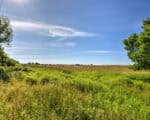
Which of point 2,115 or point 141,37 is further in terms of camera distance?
point 141,37

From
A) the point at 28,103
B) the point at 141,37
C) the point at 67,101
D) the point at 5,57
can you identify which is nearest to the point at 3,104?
the point at 28,103

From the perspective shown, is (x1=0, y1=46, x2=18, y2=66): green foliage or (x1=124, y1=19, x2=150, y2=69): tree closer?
(x1=124, y1=19, x2=150, y2=69): tree

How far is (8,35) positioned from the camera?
39.6 m

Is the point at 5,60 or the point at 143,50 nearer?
the point at 143,50

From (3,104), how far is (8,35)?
31.8m

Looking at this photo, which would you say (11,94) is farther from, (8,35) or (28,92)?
(8,35)

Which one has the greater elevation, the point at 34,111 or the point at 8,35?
the point at 8,35

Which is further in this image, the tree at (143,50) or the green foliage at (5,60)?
the green foliage at (5,60)

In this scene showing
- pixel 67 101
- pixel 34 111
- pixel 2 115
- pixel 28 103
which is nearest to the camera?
pixel 2 115

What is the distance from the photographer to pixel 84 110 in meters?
9.03

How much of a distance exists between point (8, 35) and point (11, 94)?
98.3 ft

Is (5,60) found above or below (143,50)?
below

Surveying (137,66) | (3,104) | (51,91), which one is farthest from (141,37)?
(3,104)

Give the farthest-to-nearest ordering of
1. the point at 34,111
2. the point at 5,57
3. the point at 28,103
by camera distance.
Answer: the point at 5,57
the point at 28,103
the point at 34,111
